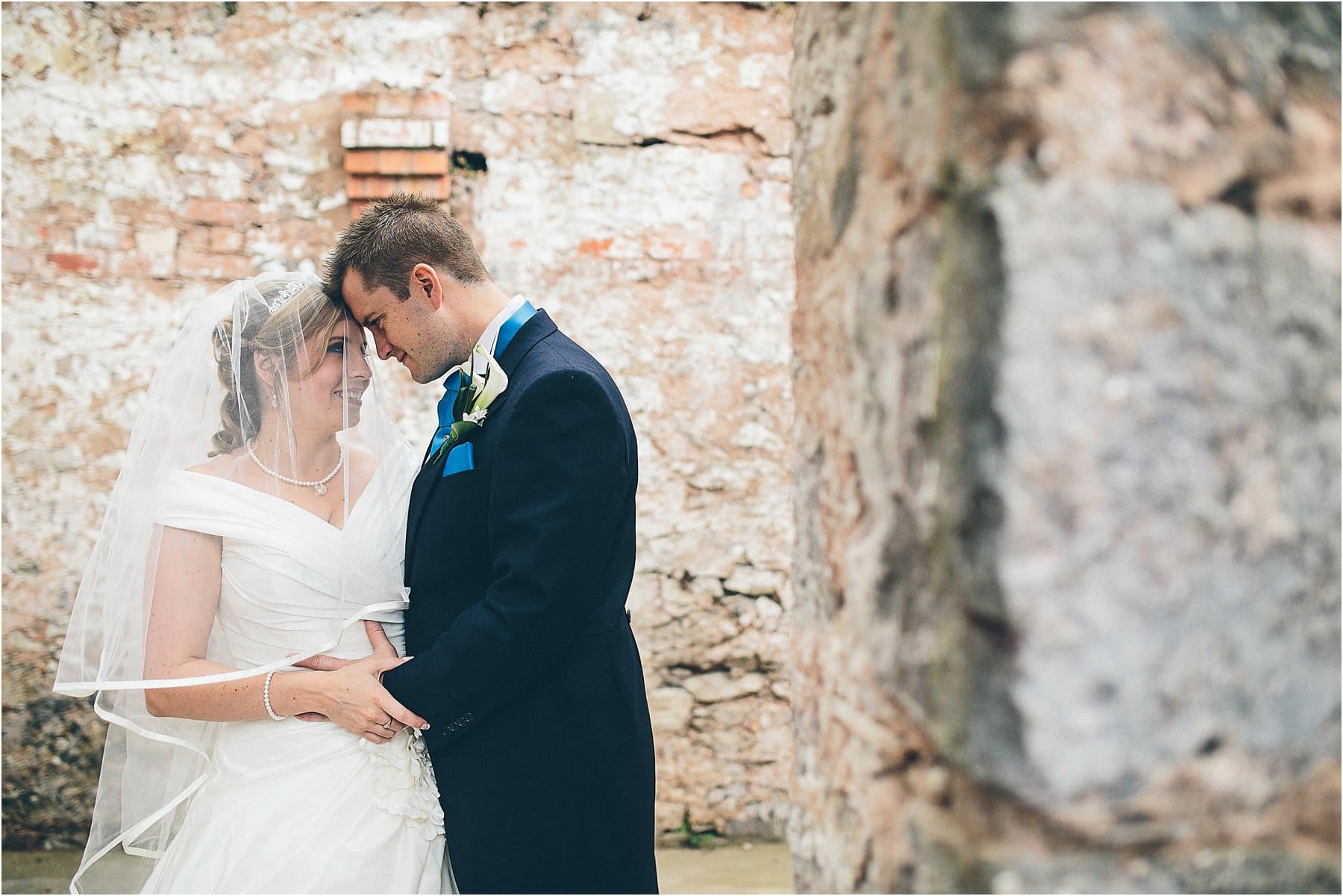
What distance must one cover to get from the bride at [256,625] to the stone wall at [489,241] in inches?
55.2

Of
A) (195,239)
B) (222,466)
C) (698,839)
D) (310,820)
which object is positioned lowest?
(698,839)

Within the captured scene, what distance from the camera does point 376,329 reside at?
2.12m

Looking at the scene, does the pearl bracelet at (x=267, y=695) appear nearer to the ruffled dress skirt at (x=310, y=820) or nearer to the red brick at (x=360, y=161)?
the ruffled dress skirt at (x=310, y=820)

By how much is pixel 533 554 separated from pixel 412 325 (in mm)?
735

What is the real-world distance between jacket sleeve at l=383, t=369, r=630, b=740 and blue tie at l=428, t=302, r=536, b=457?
0.27m

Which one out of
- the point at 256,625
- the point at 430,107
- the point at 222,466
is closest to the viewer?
the point at 256,625

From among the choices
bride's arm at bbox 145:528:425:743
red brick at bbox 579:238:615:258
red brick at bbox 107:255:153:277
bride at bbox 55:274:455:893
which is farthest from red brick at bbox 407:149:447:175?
bride's arm at bbox 145:528:425:743

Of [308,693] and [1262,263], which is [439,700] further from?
[1262,263]

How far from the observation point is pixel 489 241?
11.8ft

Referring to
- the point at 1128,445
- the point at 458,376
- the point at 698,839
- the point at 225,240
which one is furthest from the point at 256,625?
the point at 698,839

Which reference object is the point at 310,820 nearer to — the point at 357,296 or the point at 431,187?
the point at 357,296

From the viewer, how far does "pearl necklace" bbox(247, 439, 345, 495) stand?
6.99 ft

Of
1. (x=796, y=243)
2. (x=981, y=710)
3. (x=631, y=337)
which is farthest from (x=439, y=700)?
(x=631, y=337)

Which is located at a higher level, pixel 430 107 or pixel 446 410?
pixel 430 107
